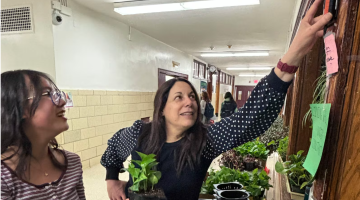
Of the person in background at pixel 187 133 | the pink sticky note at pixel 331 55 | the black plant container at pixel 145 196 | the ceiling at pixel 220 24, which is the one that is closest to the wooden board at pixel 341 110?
the pink sticky note at pixel 331 55

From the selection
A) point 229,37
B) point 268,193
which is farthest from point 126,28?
point 268,193

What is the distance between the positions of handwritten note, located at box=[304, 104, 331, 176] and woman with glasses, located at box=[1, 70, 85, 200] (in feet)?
2.56

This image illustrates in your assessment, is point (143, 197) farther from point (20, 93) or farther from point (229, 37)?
point (229, 37)

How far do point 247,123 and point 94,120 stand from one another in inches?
110

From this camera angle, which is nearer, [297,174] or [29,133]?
[29,133]

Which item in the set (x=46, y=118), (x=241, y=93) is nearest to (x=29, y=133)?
(x=46, y=118)

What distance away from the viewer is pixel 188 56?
671 cm

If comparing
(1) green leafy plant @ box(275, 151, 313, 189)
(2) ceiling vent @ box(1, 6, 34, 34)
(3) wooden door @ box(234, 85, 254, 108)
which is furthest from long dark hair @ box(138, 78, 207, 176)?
(3) wooden door @ box(234, 85, 254, 108)

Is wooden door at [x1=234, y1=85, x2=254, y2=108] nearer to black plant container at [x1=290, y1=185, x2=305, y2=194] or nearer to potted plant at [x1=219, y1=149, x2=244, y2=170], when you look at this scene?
potted plant at [x1=219, y1=149, x2=244, y2=170]

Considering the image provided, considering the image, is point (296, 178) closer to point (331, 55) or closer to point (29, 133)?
point (331, 55)

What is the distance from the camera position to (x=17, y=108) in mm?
642

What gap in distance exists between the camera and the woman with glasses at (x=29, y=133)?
2.10 feet

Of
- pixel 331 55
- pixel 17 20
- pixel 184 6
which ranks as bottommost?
pixel 331 55

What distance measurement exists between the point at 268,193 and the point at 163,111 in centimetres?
102
